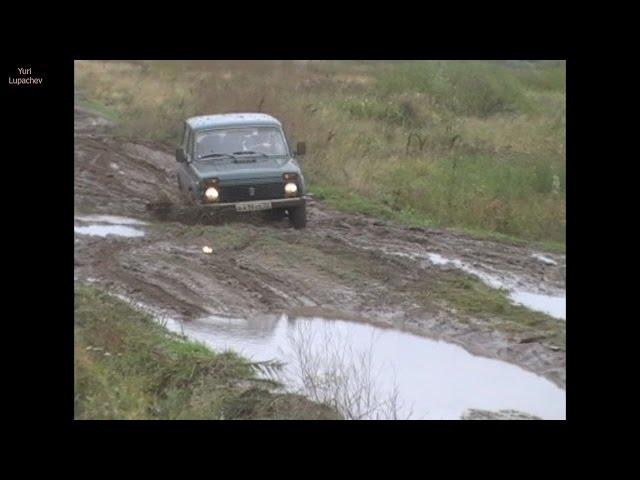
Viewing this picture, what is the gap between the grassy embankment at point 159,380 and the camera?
8648 mm

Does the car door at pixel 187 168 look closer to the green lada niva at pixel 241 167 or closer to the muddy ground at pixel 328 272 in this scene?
the green lada niva at pixel 241 167

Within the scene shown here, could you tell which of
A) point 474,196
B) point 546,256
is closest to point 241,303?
point 546,256

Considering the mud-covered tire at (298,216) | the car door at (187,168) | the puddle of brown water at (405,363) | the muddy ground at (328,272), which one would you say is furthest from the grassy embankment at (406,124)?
the puddle of brown water at (405,363)

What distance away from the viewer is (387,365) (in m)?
10.7

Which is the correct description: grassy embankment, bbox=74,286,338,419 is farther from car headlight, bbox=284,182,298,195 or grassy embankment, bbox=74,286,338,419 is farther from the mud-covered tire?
the mud-covered tire

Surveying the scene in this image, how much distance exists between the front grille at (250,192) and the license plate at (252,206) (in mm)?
76

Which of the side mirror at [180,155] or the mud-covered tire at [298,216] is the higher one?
the side mirror at [180,155]

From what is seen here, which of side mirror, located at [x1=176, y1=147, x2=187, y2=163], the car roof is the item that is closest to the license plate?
side mirror, located at [x1=176, y1=147, x2=187, y2=163]

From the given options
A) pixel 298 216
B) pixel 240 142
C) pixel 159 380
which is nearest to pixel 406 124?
pixel 240 142

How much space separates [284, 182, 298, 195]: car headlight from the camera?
50.3ft

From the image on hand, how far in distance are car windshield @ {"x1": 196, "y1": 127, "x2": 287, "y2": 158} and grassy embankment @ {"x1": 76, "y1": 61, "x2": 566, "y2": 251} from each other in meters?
1.98

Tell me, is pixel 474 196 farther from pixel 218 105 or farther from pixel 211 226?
pixel 218 105

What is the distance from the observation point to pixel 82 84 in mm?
36156
